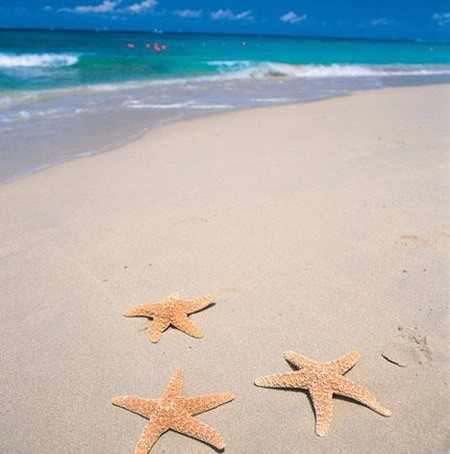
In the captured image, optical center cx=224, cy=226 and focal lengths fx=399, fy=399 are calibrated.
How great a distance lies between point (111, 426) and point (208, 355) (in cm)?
79

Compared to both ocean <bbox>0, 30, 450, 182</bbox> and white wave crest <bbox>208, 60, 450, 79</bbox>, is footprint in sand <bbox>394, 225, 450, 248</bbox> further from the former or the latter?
white wave crest <bbox>208, 60, 450, 79</bbox>

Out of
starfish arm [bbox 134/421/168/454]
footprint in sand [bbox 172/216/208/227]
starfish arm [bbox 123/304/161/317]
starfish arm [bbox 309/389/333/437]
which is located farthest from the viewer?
footprint in sand [bbox 172/216/208/227]

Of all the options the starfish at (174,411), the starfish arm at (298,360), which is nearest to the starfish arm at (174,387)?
the starfish at (174,411)

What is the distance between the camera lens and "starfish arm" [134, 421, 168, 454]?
87.0 inches

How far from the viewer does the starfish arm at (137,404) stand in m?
2.39

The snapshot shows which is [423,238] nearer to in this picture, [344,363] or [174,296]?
[344,363]

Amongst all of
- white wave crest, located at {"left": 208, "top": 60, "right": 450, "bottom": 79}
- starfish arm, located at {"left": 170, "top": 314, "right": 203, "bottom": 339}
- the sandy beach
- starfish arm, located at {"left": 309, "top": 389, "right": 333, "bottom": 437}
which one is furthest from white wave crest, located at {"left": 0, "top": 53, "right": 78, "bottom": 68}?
starfish arm, located at {"left": 309, "top": 389, "right": 333, "bottom": 437}

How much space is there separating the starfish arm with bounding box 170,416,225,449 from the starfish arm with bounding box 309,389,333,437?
57cm

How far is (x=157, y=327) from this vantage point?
9.91ft

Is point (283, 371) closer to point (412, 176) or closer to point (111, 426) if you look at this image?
point (111, 426)

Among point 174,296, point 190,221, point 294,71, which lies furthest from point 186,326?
point 294,71

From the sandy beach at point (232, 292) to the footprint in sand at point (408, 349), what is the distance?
0.01 m

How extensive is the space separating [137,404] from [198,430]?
428 millimetres

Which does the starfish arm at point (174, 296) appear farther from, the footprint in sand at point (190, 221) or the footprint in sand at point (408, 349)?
the footprint in sand at point (408, 349)
